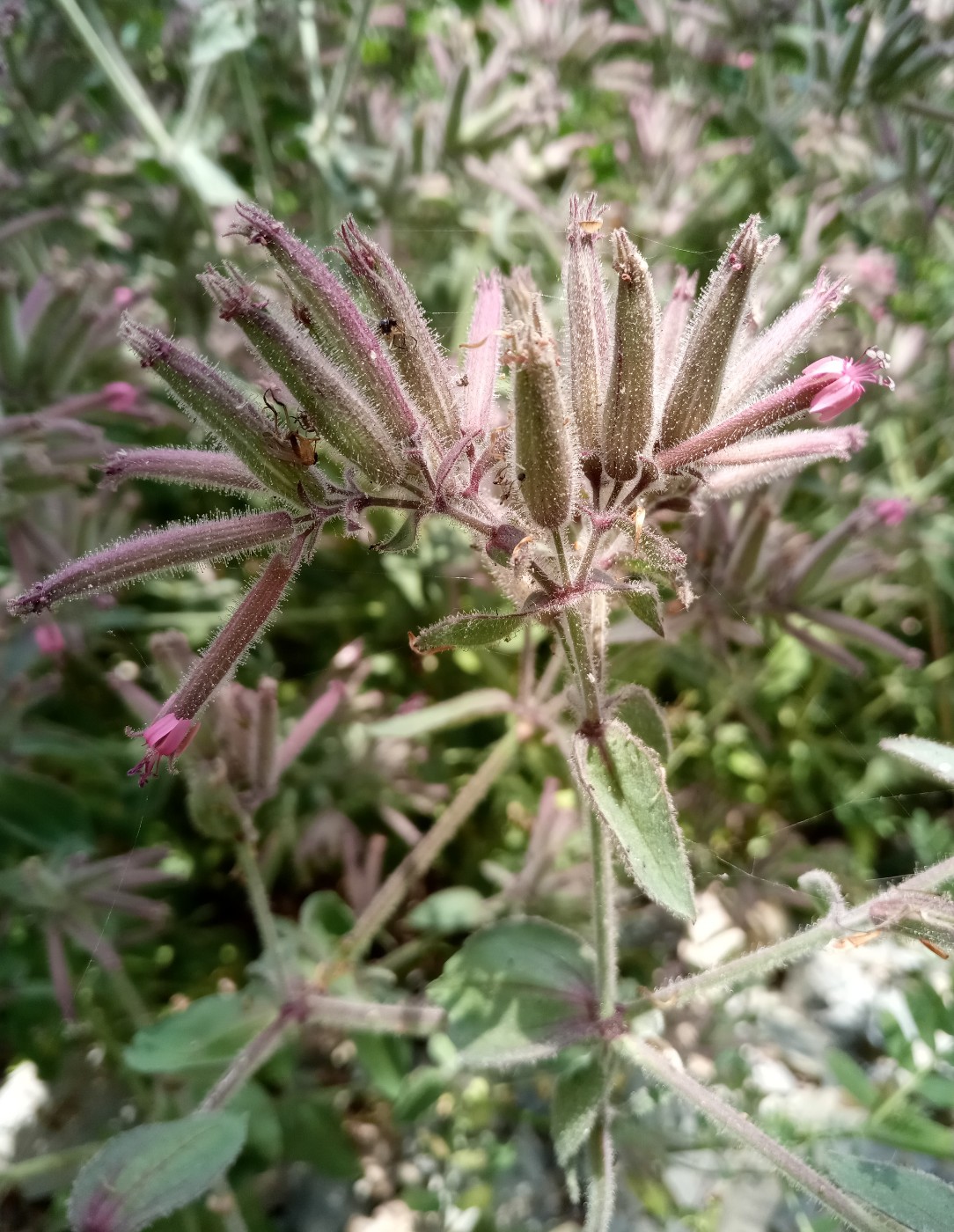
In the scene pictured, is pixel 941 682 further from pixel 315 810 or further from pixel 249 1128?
pixel 249 1128

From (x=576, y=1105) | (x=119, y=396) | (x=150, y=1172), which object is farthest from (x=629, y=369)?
(x=119, y=396)

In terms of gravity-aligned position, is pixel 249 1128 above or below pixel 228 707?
below

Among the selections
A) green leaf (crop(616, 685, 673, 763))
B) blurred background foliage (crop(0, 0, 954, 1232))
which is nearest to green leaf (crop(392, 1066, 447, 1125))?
blurred background foliage (crop(0, 0, 954, 1232))

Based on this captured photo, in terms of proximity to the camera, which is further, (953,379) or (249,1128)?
(953,379)

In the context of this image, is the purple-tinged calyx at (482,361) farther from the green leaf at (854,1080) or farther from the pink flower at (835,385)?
the green leaf at (854,1080)

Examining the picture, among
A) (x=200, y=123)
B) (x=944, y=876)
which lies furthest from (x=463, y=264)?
(x=944, y=876)

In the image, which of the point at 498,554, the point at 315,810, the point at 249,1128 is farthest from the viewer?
the point at 315,810

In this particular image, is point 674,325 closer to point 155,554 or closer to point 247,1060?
point 155,554
